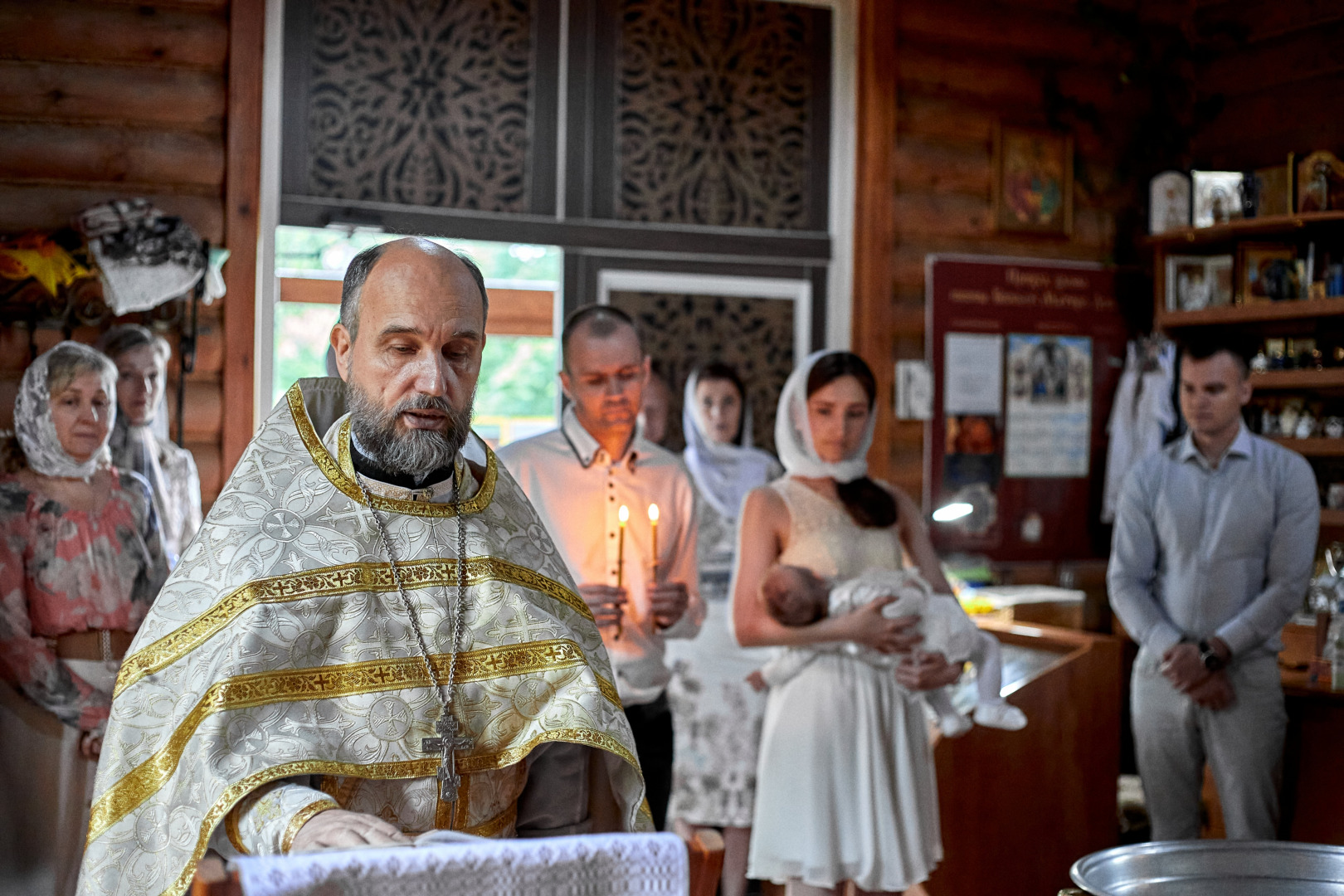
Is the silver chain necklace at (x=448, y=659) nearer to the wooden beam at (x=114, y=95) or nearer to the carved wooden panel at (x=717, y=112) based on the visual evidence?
the wooden beam at (x=114, y=95)

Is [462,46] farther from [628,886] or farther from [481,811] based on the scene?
[628,886]

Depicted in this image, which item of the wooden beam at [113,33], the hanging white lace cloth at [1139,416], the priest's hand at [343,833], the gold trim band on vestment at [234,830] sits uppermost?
the wooden beam at [113,33]

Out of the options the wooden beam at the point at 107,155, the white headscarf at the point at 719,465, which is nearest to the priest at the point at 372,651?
the white headscarf at the point at 719,465

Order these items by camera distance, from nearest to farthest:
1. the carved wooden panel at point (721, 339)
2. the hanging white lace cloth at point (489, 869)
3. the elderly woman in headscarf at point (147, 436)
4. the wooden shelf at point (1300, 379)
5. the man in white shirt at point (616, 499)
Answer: the hanging white lace cloth at point (489, 869)
the man in white shirt at point (616, 499)
the elderly woman in headscarf at point (147, 436)
the wooden shelf at point (1300, 379)
the carved wooden panel at point (721, 339)

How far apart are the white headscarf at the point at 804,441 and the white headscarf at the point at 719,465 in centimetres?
150

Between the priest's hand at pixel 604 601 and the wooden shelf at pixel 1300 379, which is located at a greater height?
the wooden shelf at pixel 1300 379

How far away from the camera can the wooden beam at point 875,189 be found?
6211mm

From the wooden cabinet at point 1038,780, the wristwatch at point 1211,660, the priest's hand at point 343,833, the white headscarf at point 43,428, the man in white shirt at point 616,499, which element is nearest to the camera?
the priest's hand at point 343,833

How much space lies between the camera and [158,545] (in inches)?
149

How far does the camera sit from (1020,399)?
6.61 meters

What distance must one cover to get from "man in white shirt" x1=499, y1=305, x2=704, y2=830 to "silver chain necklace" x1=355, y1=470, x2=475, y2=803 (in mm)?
1511

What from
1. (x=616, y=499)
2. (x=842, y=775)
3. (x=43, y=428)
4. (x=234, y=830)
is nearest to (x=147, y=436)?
(x=43, y=428)

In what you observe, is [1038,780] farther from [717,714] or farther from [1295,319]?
[1295,319]

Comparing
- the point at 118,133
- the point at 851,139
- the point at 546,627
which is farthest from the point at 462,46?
the point at 546,627
